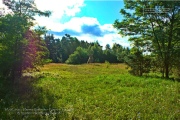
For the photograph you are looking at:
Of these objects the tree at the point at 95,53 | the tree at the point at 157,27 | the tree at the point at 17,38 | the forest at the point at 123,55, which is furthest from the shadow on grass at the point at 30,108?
the tree at the point at 95,53

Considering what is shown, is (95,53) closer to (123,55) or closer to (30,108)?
(123,55)

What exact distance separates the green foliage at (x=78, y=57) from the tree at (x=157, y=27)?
5626 cm

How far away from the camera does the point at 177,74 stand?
1852 centimetres

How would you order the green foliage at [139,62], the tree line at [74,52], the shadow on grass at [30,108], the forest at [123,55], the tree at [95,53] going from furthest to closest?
the tree at [95,53]
the tree line at [74,52]
the green foliage at [139,62]
the forest at [123,55]
the shadow on grass at [30,108]

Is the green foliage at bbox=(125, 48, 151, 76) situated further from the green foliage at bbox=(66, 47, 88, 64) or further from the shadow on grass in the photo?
the green foliage at bbox=(66, 47, 88, 64)

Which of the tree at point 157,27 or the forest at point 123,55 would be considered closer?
the forest at point 123,55

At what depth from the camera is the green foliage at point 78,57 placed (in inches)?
2928

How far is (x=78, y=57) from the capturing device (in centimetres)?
7750

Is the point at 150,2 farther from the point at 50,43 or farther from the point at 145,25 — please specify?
the point at 50,43

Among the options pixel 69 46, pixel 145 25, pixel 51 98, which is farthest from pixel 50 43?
pixel 51 98

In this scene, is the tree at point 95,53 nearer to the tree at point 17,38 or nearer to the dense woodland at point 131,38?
the dense woodland at point 131,38

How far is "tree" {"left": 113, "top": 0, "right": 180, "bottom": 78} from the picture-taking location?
16.6 meters

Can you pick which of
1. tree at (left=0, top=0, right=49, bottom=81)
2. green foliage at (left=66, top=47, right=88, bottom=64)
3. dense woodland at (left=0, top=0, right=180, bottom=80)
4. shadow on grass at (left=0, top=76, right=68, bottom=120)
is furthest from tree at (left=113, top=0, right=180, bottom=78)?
green foliage at (left=66, top=47, right=88, bottom=64)

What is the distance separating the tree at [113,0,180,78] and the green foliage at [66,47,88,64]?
185 feet
